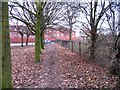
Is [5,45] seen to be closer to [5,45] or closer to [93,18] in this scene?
[5,45]

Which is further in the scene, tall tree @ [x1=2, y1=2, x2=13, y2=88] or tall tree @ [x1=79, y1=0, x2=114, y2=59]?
tall tree @ [x1=79, y1=0, x2=114, y2=59]

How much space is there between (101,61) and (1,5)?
613 centimetres

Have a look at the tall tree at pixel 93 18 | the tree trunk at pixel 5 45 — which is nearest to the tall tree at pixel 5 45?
the tree trunk at pixel 5 45

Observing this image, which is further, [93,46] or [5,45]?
[93,46]

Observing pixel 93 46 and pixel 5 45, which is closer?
pixel 5 45

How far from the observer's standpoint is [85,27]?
12.1 m

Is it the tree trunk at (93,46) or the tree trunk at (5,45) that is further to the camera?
the tree trunk at (93,46)

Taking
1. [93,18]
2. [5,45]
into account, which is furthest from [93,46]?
[5,45]

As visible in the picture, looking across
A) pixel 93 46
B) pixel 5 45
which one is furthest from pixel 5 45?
pixel 93 46

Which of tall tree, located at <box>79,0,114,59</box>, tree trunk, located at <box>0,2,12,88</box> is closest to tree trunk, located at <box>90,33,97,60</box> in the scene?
tall tree, located at <box>79,0,114,59</box>

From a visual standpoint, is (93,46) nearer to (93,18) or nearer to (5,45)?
(93,18)

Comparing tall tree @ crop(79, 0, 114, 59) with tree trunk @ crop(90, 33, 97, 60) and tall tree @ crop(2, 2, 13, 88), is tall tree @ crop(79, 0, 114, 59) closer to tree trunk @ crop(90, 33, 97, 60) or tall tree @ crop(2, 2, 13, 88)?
tree trunk @ crop(90, 33, 97, 60)

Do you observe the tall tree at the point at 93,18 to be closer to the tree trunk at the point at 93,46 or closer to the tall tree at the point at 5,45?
the tree trunk at the point at 93,46

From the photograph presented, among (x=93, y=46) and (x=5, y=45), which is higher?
(x=5, y=45)
